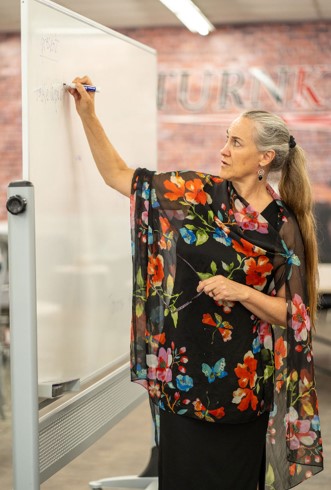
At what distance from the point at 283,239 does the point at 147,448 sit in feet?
8.00

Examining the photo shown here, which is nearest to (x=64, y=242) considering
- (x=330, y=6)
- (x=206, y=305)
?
(x=206, y=305)

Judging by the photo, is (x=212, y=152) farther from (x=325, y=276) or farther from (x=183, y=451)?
(x=183, y=451)

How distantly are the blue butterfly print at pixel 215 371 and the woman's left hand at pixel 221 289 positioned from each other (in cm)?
20

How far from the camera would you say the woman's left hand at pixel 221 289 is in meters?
2.24

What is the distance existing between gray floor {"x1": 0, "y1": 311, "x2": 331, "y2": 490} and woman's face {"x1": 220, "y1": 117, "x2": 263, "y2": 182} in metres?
2.06

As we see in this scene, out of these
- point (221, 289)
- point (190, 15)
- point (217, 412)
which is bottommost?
point (217, 412)

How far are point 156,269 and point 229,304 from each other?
0.88 ft

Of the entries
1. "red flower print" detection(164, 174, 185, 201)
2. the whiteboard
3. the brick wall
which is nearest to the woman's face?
"red flower print" detection(164, 174, 185, 201)

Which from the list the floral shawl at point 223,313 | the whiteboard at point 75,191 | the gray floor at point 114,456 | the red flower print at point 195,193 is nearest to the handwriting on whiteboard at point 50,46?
the whiteboard at point 75,191

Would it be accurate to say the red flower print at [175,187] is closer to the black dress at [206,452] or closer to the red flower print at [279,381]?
the black dress at [206,452]

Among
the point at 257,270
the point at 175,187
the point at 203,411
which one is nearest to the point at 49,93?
the point at 175,187

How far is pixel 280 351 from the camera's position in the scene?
7.96 ft

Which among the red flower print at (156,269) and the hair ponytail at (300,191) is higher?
the hair ponytail at (300,191)

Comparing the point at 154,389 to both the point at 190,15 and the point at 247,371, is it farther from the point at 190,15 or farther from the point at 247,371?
the point at 190,15
